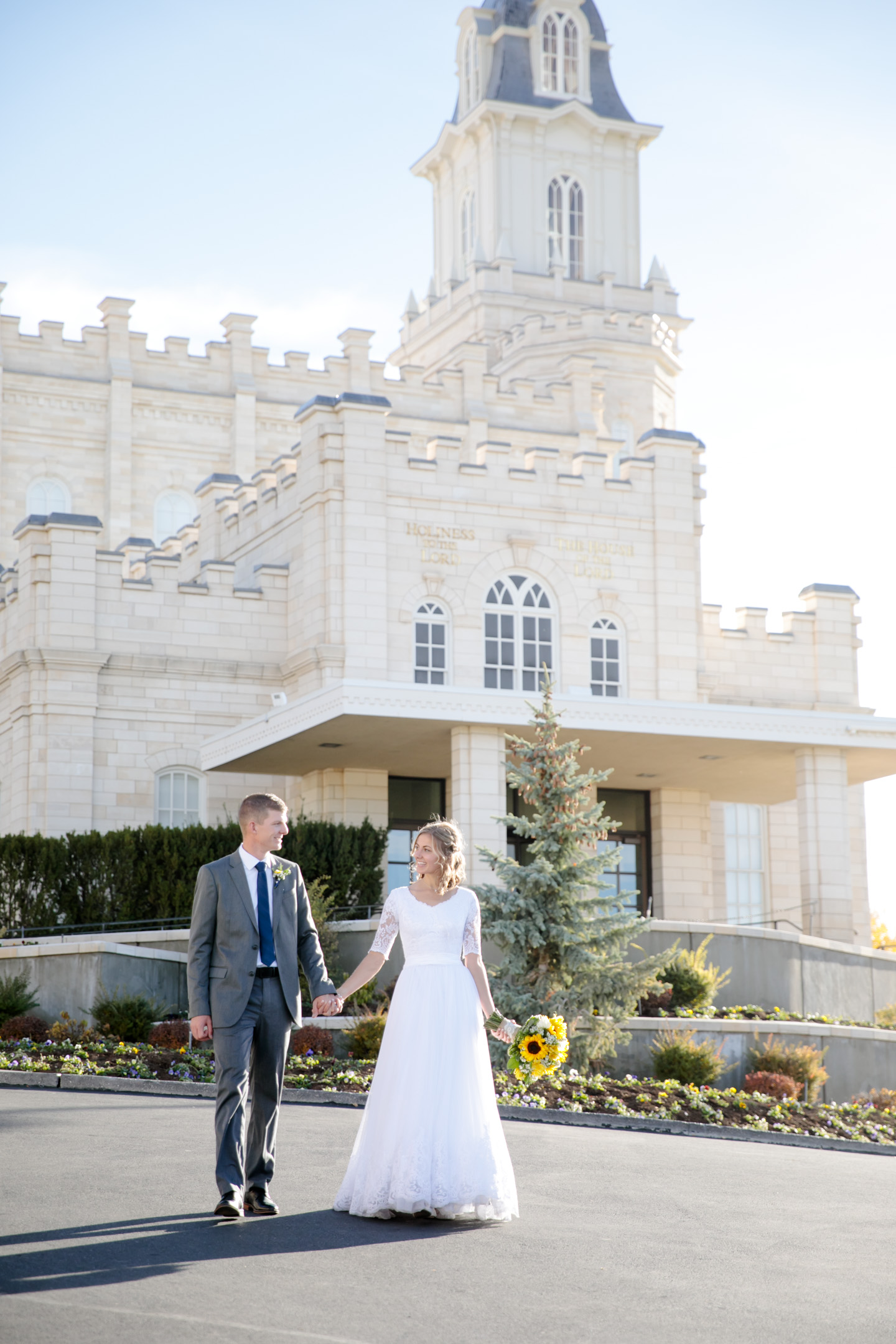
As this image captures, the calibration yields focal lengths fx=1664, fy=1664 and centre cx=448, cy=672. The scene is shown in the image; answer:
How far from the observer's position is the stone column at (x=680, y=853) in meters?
29.9

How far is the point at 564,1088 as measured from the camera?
50.8 feet

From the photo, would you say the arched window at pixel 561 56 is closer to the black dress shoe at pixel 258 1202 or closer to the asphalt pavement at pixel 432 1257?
the asphalt pavement at pixel 432 1257

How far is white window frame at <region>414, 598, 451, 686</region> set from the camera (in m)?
29.2

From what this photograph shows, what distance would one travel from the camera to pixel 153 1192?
27.6 feet

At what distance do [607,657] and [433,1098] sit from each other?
22731 mm

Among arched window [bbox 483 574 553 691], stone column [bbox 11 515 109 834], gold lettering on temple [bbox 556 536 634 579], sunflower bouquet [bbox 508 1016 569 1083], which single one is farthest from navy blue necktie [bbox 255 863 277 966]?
gold lettering on temple [bbox 556 536 634 579]

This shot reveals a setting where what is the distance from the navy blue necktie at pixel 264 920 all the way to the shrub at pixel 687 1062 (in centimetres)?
1024

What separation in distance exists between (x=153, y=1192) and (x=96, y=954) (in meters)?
10.9

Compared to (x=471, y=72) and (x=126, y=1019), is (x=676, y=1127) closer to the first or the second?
(x=126, y=1019)

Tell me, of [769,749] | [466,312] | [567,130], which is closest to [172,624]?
[769,749]

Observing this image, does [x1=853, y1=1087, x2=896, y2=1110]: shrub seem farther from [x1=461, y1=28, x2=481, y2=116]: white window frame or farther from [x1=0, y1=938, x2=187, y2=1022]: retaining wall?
[x1=461, y1=28, x2=481, y2=116]: white window frame

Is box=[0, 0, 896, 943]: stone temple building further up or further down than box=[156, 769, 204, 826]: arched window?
further up

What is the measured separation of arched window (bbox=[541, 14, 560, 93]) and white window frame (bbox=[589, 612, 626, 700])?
24.9 m

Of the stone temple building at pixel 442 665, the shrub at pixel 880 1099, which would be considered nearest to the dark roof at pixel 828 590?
the stone temple building at pixel 442 665
